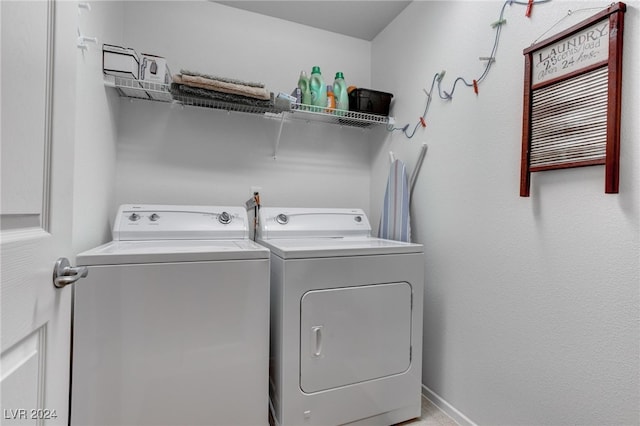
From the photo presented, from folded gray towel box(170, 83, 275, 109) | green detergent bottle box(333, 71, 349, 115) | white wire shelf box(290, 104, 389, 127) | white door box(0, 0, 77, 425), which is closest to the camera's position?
white door box(0, 0, 77, 425)

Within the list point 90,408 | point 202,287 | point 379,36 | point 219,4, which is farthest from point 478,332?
point 219,4

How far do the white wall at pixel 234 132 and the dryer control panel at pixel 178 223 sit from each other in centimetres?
27

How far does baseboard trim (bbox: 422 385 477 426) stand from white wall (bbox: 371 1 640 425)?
0.02 meters

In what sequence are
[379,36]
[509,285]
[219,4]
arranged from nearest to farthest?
[509,285] < [219,4] < [379,36]

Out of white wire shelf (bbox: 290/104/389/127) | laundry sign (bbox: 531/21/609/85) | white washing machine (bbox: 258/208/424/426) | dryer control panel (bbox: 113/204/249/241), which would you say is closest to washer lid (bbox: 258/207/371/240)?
dryer control panel (bbox: 113/204/249/241)

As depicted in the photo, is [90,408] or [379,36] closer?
[90,408]

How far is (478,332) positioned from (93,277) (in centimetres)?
180

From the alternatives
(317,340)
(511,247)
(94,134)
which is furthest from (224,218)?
(511,247)

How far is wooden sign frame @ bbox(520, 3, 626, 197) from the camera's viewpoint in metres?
1.02

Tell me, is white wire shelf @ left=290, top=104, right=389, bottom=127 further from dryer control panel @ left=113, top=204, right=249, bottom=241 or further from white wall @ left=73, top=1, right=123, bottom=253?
white wall @ left=73, top=1, right=123, bottom=253

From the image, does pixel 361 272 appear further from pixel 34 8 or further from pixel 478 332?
pixel 34 8

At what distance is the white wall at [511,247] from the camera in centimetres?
103

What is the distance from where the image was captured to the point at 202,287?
129 cm
